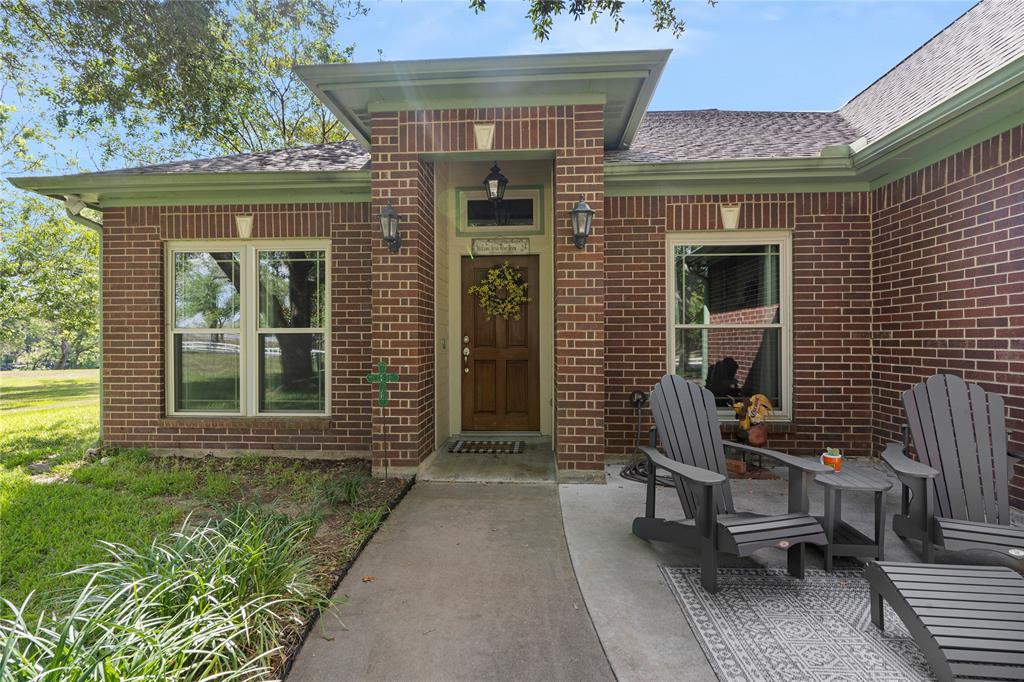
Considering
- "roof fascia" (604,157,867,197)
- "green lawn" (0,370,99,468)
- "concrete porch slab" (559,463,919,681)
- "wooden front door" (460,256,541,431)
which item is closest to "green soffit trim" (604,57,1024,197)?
"roof fascia" (604,157,867,197)

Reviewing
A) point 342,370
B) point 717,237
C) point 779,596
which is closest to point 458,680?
point 779,596

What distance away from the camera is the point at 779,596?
7.80 ft

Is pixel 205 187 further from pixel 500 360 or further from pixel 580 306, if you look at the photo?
pixel 580 306

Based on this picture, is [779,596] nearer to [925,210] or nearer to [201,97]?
[925,210]

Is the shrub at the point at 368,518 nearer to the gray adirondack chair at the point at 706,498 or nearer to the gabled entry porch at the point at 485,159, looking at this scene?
the gabled entry porch at the point at 485,159

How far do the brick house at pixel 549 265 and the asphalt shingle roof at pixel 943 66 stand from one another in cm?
4

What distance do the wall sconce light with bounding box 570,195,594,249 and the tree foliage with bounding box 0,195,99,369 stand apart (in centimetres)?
1577

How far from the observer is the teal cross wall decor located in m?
4.14

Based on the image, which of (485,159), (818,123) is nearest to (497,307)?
(485,159)

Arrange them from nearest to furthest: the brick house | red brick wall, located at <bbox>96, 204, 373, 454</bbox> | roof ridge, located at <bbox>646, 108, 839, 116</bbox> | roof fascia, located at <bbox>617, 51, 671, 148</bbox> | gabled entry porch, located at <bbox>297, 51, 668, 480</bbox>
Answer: roof fascia, located at <bbox>617, 51, 671, 148</bbox>
gabled entry porch, located at <bbox>297, 51, 668, 480</bbox>
the brick house
red brick wall, located at <bbox>96, 204, 373, 454</bbox>
roof ridge, located at <bbox>646, 108, 839, 116</bbox>

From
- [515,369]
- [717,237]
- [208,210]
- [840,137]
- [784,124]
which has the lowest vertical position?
[515,369]

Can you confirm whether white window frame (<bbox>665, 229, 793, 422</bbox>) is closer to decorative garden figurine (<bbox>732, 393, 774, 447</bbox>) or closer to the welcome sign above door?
decorative garden figurine (<bbox>732, 393, 774, 447</bbox>)

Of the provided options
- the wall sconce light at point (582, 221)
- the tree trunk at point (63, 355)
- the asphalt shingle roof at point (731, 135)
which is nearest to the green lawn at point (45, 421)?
the tree trunk at point (63, 355)

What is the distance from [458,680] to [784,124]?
716 centimetres
